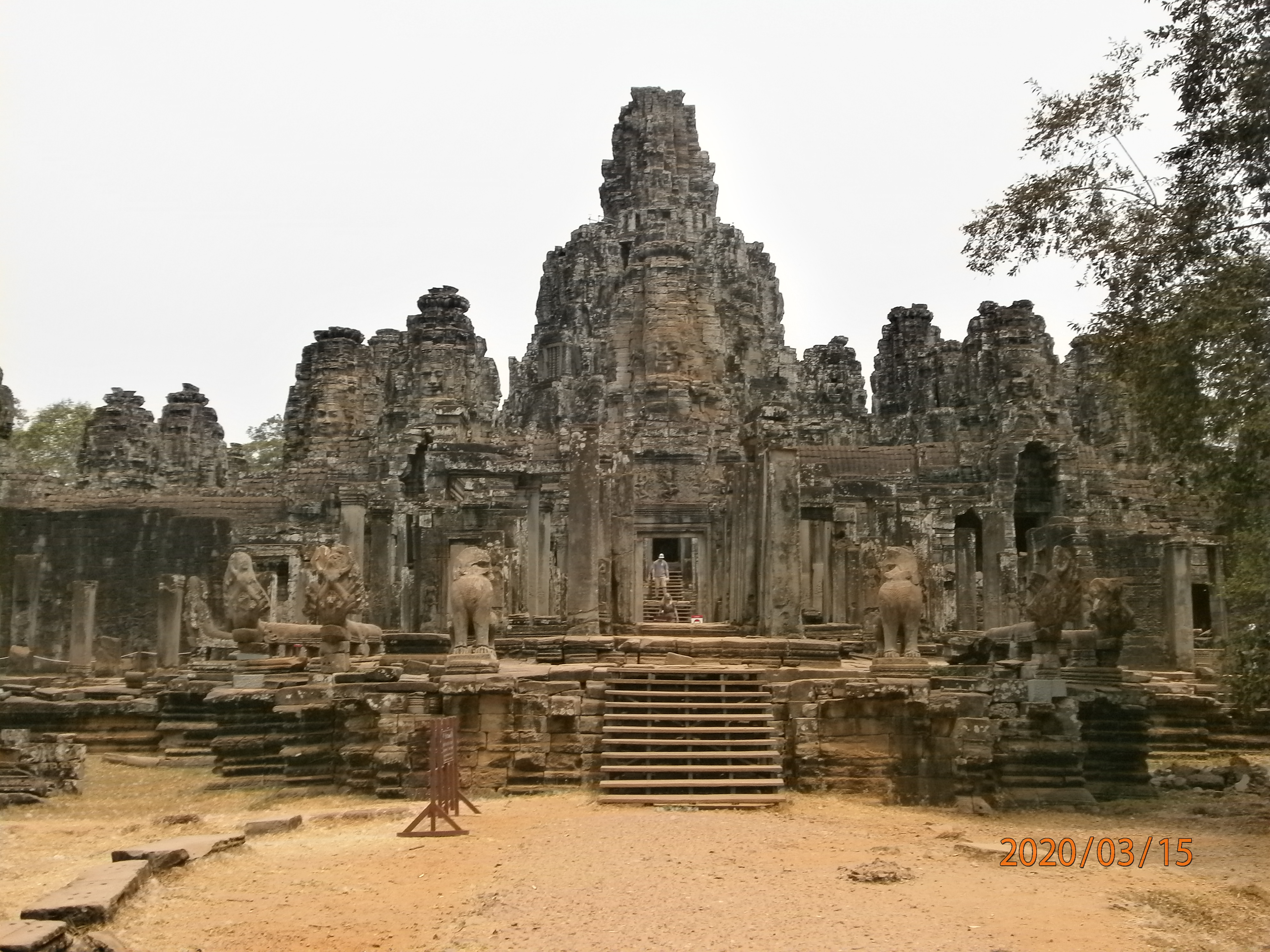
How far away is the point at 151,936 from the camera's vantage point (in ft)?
20.4

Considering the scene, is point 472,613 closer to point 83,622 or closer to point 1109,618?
point 1109,618

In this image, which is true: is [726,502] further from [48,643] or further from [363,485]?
[48,643]

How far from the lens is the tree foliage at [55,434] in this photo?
4744 centimetres

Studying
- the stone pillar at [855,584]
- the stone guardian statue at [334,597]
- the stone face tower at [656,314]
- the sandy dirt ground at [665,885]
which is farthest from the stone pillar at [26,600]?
the sandy dirt ground at [665,885]

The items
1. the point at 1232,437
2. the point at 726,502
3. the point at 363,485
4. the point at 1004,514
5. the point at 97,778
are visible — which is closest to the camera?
the point at 1232,437

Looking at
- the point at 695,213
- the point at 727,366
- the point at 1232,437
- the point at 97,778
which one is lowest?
the point at 97,778

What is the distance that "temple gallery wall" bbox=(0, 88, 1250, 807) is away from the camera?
12.0 m

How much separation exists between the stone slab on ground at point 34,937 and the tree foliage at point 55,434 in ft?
143

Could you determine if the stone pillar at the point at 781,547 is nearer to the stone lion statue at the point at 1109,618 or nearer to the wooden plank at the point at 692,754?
the stone lion statue at the point at 1109,618

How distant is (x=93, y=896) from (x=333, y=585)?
313 inches

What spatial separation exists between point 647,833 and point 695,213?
2814 cm

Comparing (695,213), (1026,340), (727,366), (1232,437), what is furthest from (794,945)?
(695,213)

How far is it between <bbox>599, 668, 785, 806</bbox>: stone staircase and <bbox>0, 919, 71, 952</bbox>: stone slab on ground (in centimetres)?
558

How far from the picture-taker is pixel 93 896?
6.40 m
